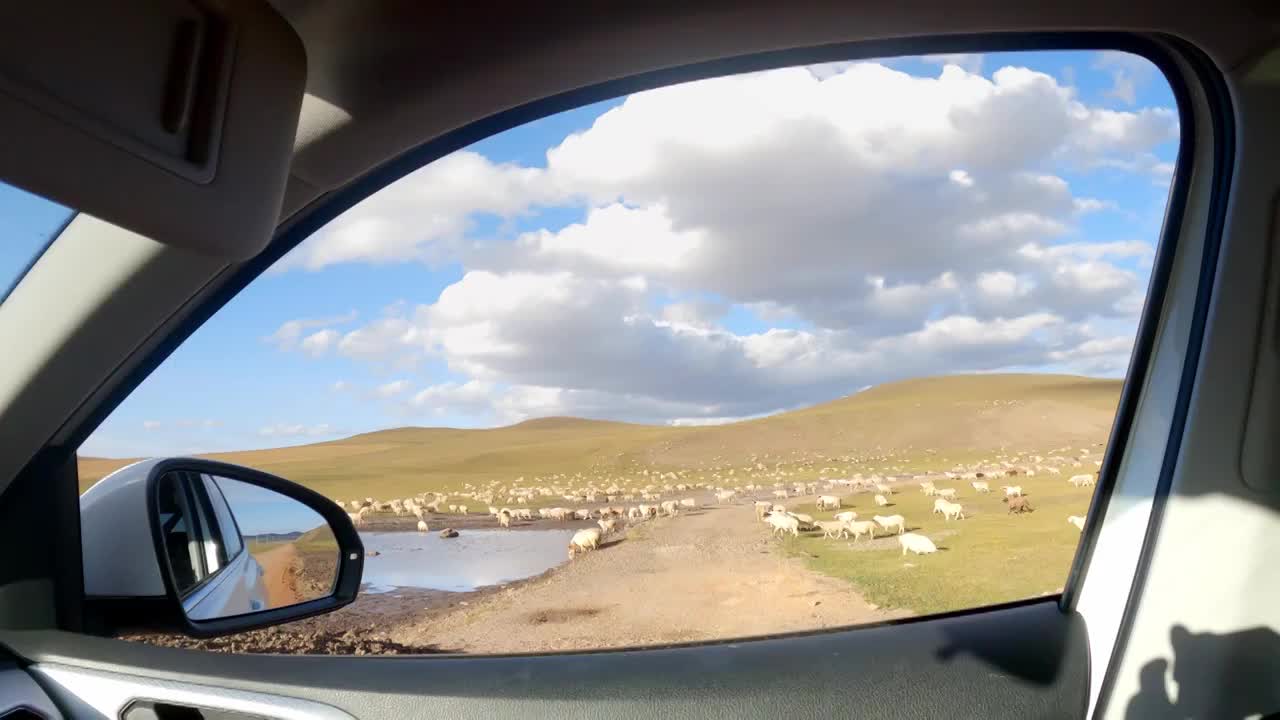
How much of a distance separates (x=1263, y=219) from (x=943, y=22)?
786 millimetres

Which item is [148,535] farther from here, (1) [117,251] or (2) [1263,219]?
(2) [1263,219]

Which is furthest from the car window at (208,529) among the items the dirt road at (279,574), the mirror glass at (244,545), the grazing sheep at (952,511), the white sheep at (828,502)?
the grazing sheep at (952,511)

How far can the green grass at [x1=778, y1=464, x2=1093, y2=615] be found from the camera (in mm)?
2227

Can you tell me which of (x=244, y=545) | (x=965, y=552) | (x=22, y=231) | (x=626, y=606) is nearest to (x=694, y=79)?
(x=22, y=231)

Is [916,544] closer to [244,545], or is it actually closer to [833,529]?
[833,529]

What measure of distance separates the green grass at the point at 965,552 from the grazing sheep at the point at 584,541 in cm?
67

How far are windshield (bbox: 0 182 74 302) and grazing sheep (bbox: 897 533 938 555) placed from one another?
2340 mm

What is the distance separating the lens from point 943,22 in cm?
178

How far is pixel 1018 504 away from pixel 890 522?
423mm

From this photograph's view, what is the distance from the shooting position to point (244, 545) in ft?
7.97

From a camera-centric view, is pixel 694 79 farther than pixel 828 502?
No

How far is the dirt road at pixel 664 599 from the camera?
7.58 feet

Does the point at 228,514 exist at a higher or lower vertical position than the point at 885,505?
higher

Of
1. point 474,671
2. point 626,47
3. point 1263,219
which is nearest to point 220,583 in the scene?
point 474,671
